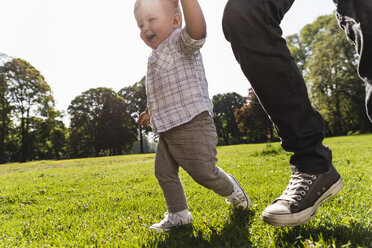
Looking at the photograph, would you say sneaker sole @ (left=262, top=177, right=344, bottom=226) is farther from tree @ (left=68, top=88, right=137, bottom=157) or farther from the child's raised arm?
tree @ (left=68, top=88, right=137, bottom=157)

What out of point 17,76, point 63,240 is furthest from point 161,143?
point 17,76

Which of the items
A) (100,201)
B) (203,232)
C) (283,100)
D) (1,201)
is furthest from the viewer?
(1,201)

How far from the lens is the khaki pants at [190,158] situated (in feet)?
7.97

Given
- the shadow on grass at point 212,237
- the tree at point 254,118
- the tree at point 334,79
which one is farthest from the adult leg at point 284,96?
the tree at point 254,118

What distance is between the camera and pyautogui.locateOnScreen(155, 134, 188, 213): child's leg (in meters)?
2.60

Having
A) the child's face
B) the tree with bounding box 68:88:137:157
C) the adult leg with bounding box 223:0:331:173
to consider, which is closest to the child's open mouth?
the child's face

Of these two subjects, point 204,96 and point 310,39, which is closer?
point 204,96

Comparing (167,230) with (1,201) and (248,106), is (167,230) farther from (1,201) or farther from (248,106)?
(248,106)

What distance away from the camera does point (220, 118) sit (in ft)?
250

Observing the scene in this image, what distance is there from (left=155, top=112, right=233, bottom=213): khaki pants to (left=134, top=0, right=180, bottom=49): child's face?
0.94 metres

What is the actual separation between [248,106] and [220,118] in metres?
20.5

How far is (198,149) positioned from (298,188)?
92 centimetres

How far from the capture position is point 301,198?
1.80 meters

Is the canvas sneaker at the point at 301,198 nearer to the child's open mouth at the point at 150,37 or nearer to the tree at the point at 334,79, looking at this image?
the child's open mouth at the point at 150,37
